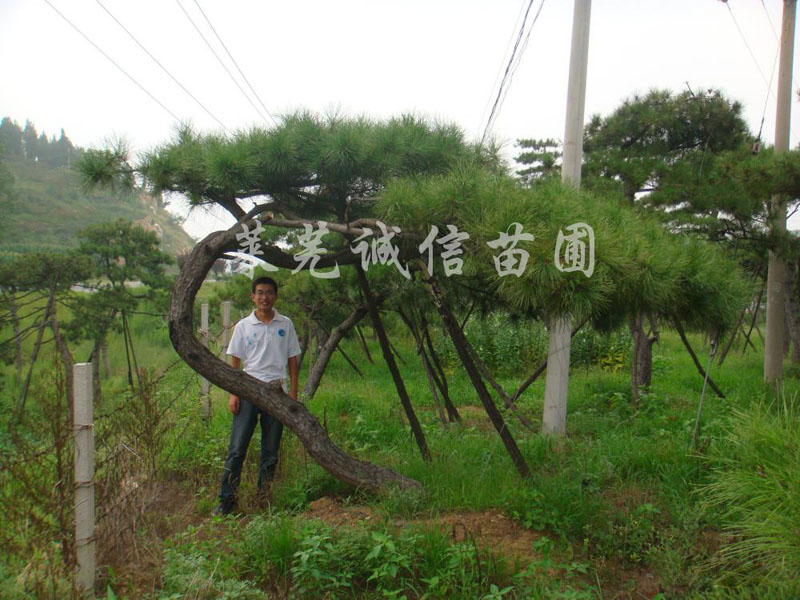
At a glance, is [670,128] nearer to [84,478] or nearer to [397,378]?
[397,378]

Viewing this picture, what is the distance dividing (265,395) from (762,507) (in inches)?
99.5

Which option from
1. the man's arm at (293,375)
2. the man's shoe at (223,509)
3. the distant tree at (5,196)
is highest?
the distant tree at (5,196)

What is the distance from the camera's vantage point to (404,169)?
3.59 m

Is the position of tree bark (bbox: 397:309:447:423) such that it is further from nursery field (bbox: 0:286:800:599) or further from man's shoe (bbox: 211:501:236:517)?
man's shoe (bbox: 211:501:236:517)

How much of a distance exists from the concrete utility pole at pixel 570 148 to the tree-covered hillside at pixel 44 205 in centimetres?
785

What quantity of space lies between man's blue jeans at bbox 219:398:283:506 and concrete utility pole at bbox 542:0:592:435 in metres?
2.17

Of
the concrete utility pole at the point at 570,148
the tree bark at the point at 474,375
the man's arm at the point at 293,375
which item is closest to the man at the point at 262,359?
the man's arm at the point at 293,375

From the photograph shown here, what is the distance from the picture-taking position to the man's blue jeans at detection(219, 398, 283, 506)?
350cm

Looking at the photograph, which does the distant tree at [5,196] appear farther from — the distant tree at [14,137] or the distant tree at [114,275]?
the distant tree at [14,137]

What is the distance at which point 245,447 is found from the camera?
358 cm

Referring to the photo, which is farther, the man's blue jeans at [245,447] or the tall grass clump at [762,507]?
the man's blue jeans at [245,447]

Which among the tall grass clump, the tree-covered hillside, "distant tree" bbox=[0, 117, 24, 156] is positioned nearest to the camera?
the tall grass clump

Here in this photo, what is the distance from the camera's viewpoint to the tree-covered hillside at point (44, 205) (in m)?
14.3

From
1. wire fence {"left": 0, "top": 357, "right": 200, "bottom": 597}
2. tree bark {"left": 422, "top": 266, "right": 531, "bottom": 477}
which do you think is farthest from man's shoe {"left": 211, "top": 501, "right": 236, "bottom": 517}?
tree bark {"left": 422, "top": 266, "right": 531, "bottom": 477}
